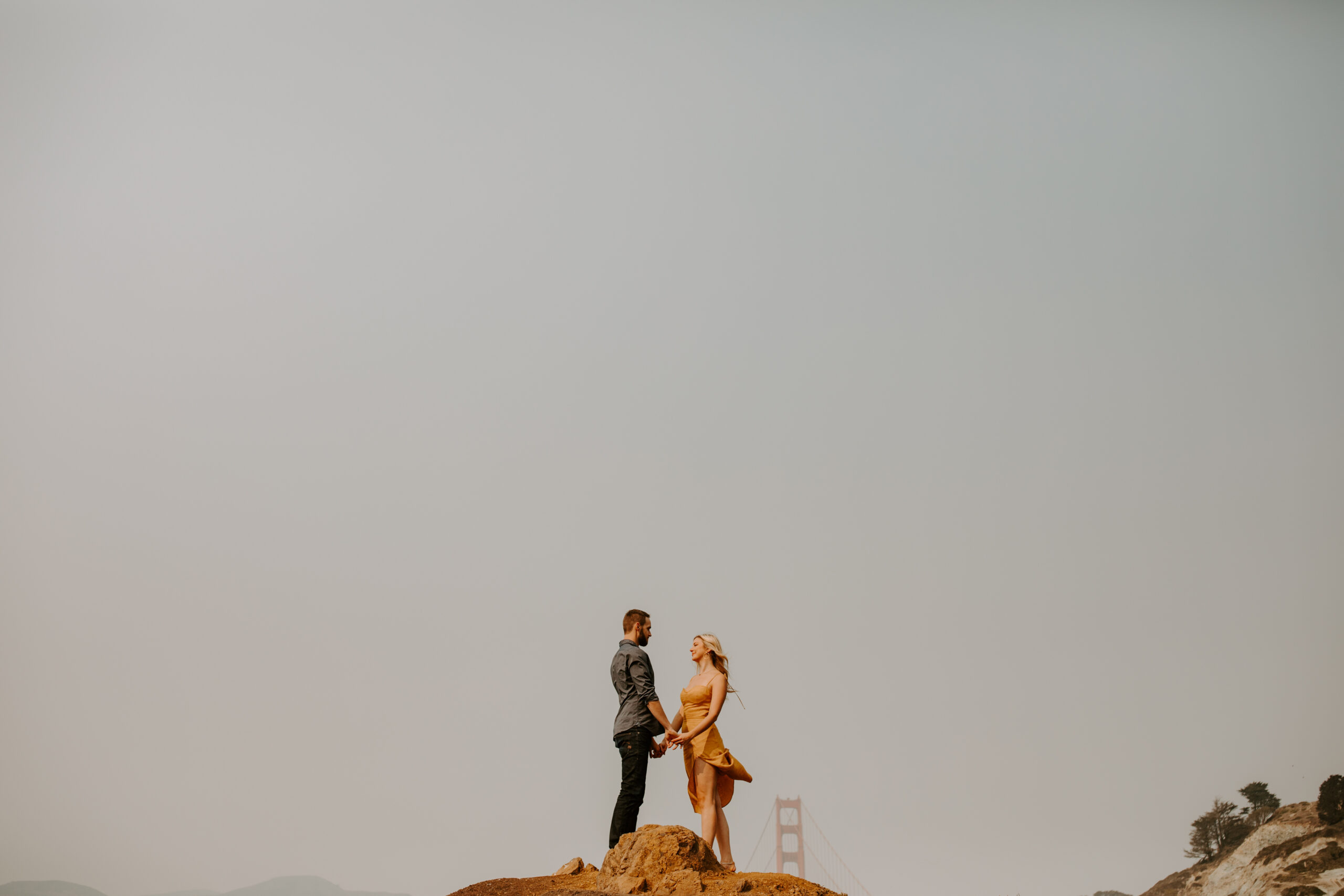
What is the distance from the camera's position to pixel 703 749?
6.36 metres

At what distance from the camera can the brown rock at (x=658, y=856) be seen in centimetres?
549

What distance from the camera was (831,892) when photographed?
541 cm

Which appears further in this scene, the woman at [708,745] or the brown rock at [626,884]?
the woman at [708,745]

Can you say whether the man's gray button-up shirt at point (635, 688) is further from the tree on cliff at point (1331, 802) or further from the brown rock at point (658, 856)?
the tree on cliff at point (1331, 802)

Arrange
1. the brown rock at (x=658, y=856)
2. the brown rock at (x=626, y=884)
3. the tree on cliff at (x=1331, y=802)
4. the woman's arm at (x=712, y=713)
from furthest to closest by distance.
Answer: the tree on cliff at (x=1331, y=802), the woman's arm at (x=712, y=713), the brown rock at (x=658, y=856), the brown rock at (x=626, y=884)

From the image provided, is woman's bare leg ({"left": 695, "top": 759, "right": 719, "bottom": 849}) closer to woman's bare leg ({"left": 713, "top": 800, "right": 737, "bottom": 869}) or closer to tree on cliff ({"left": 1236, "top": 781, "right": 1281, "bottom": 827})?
woman's bare leg ({"left": 713, "top": 800, "right": 737, "bottom": 869})

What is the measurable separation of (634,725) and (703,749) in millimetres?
523

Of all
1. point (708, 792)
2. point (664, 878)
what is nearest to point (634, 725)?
point (708, 792)

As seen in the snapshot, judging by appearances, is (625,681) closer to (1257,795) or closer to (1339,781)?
(1339,781)

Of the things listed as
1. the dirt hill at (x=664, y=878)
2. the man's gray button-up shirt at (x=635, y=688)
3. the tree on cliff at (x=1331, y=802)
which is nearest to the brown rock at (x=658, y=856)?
the dirt hill at (x=664, y=878)

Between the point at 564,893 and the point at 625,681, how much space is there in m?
1.54

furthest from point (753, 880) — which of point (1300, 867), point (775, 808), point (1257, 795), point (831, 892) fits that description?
point (775, 808)

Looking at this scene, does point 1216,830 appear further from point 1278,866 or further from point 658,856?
point 658,856

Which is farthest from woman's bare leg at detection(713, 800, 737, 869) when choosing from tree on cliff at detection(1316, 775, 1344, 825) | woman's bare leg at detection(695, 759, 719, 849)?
tree on cliff at detection(1316, 775, 1344, 825)
